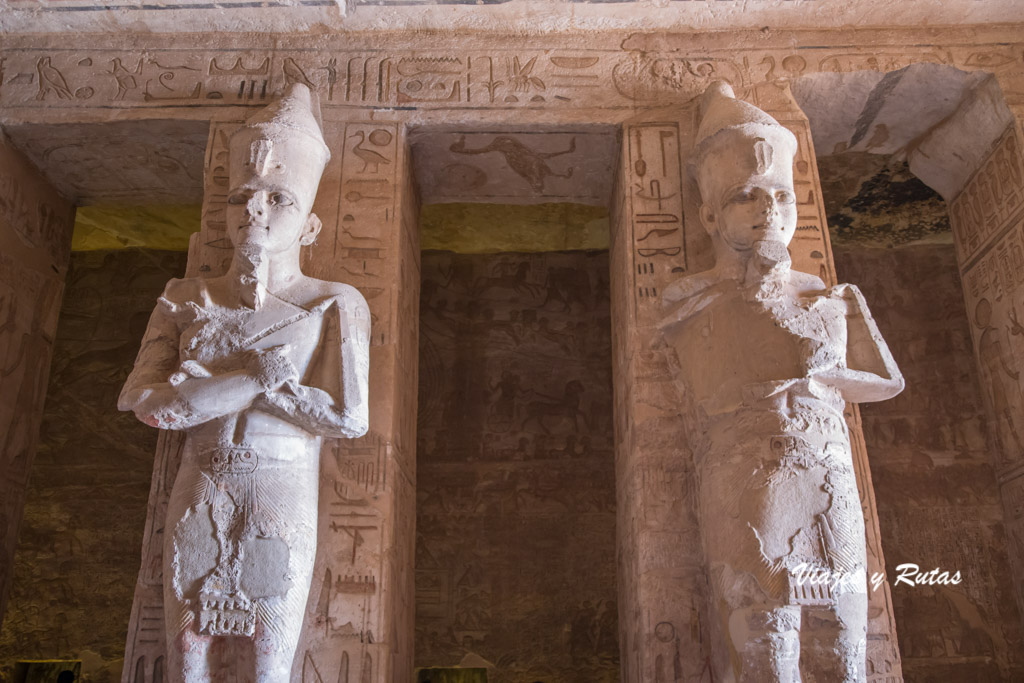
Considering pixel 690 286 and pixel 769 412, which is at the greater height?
pixel 690 286

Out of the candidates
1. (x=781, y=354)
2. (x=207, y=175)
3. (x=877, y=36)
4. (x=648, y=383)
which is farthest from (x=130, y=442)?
(x=877, y=36)

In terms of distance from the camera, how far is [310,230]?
4227mm

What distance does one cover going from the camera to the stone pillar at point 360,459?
385cm

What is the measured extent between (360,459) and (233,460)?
0.69m

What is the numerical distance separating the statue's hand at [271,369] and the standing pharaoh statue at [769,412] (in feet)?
5.70

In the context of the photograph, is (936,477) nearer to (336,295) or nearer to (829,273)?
(829,273)

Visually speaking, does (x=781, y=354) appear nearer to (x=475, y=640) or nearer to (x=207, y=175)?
(x=207, y=175)

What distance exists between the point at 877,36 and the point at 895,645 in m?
3.26

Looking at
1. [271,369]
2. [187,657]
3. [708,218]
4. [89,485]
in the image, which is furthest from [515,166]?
[89,485]

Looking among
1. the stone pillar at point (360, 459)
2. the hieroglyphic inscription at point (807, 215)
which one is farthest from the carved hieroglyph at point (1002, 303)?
the stone pillar at point (360, 459)

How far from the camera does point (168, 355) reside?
12.6 ft

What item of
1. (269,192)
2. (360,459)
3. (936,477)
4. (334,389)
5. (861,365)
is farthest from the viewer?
(936,477)

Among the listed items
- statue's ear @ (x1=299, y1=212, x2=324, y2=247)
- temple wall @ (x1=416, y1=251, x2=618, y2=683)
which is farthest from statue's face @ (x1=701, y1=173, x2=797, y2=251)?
temple wall @ (x1=416, y1=251, x2=618, y2=683)

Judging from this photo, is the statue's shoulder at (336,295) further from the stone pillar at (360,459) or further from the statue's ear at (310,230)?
the stone pillar at (360,459)
